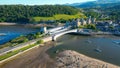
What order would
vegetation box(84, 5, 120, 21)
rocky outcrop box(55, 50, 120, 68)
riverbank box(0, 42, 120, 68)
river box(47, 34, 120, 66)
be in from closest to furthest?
rocky outcrop box(55, 50, 120, 68), riverbank box(0, 42, 120, 68), river box(47, 34, 120, 66), vegetation box(84, 5, 120, 21)

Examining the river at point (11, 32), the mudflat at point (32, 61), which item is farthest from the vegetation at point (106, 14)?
the mudflat at point (32, 61)

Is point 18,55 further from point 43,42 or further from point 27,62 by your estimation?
point 43,42

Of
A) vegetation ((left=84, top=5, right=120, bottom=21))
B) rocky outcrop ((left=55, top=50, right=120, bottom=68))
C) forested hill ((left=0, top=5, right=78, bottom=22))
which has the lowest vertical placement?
rocky outcrop ((left=55, top=50, right=120, bottom=68))

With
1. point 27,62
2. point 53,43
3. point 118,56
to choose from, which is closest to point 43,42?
point 53,43

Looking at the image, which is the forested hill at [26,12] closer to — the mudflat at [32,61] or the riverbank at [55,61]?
the mudflat at [32,61]

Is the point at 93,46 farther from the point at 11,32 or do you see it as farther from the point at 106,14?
the point at 106,14

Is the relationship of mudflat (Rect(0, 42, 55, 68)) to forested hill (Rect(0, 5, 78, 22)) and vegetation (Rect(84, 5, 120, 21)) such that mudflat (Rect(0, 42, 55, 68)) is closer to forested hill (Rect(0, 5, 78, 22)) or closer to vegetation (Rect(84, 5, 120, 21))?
forested hill (Rect(0, 5, 78, 22))

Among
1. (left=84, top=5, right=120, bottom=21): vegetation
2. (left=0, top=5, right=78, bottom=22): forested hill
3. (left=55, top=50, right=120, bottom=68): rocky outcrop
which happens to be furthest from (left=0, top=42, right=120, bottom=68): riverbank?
(left=0, top=5, right=78, bottom=22): forested hill
